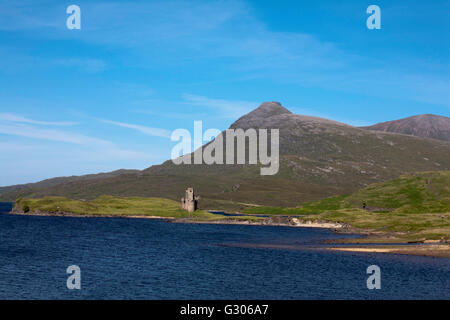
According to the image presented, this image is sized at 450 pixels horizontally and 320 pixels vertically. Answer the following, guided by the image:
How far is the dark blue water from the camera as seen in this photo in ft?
220

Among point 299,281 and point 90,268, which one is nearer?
point 299,281

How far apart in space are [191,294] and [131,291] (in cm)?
834

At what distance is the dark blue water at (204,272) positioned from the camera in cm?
6694

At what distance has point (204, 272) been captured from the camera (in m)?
85.1

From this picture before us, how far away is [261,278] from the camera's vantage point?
79750 millimetres
